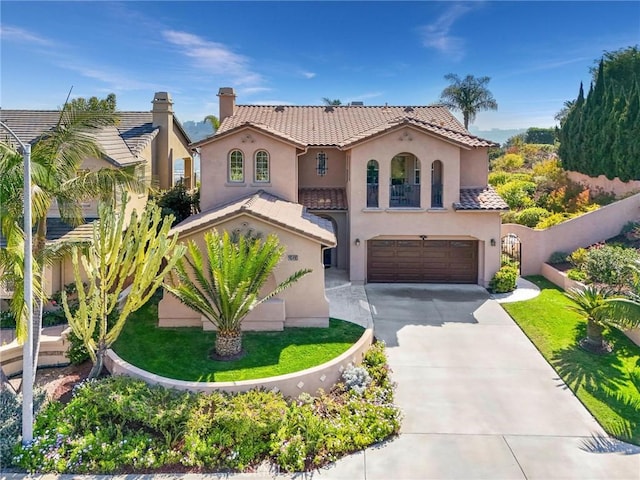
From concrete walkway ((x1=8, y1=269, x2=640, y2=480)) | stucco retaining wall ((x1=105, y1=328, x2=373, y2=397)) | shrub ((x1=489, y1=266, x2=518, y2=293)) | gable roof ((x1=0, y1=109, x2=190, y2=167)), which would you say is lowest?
concrete walkway ((x1=8, y1=269, x2=640, y2=480))

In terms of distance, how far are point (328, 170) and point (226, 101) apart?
792 cm

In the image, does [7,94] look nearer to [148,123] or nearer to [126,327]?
[126,327]

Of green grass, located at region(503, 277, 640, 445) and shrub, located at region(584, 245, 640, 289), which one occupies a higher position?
shrub, located at region(584, 245, 640, 289)

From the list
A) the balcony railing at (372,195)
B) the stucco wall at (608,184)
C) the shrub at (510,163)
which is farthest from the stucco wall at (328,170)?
the shrub at (510,163)

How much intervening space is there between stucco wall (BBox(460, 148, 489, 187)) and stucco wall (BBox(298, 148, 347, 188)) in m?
6.36

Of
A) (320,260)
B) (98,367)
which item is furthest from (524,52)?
(98,367)

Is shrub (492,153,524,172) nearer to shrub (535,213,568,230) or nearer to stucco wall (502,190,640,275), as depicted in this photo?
shrub (535,213,568,230)

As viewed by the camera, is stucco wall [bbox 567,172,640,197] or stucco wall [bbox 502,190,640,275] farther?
stucco wall [bbox 567,172,640,197]

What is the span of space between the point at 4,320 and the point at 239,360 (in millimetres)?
9389

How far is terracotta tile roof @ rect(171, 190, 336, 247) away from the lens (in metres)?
16.8

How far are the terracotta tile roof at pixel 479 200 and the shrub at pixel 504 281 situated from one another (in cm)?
312

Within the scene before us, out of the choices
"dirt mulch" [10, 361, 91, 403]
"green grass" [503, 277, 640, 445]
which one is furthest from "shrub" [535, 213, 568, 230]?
"dirt mulch" [10, 361, 91, 403]

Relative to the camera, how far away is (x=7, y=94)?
1333 centimetres

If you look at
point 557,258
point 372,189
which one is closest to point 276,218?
point 372,189
